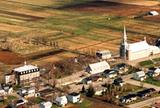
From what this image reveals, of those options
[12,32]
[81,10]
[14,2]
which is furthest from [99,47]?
[14,2]

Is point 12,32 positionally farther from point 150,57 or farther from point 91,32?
point 150,57

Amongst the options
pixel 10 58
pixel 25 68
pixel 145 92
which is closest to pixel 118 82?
pixel 145 92

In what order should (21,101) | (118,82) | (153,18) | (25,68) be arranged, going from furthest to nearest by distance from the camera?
(153,18), (25,68), (118,82), (21,101)

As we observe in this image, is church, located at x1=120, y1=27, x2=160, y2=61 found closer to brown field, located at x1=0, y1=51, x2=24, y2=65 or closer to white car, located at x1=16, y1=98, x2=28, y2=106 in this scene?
brown field, located at x1=0, y1=51, x2=24, y2=65

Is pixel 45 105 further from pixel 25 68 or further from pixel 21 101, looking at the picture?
pixel 25 68

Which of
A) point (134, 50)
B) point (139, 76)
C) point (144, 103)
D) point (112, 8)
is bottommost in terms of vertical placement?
point (144, 103)

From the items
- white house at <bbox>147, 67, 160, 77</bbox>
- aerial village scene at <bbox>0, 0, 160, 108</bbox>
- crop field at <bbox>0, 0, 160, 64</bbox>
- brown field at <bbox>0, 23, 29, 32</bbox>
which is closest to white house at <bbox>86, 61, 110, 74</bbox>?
aerial village scene at <bbox>0, 0, 160, 108</bbox>
